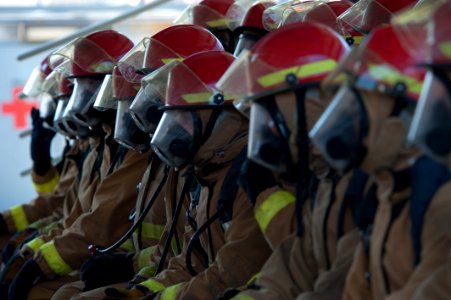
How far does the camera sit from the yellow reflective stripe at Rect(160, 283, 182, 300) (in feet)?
13.2

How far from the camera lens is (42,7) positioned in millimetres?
10156

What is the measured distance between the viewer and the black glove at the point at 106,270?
4.74 metres

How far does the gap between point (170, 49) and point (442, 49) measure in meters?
2.39

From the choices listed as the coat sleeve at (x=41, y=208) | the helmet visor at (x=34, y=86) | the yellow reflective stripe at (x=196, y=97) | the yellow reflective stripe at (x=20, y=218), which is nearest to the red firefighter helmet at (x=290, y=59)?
the yellow reflective stripe at (x=196, y=97)

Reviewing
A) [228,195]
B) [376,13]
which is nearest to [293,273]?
[228,195]

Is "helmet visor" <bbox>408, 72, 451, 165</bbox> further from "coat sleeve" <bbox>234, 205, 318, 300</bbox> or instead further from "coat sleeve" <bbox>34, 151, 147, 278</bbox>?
"coat sleeve" <bbox>34, 151, 147, 278</bbox>

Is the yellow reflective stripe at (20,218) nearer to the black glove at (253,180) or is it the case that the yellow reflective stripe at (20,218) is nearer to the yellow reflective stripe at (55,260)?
the yellow reflective stripe at (55,260)

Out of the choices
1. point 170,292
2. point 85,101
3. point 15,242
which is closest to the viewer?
point 170,292

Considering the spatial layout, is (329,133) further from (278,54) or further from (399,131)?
(278,54)

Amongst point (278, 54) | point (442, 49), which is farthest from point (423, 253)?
point (278, 54)

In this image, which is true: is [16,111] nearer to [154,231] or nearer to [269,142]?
[154,231]

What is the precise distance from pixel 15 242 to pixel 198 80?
2.57 m

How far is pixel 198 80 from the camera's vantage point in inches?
168

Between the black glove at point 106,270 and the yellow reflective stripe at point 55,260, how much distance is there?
16.1 inches
